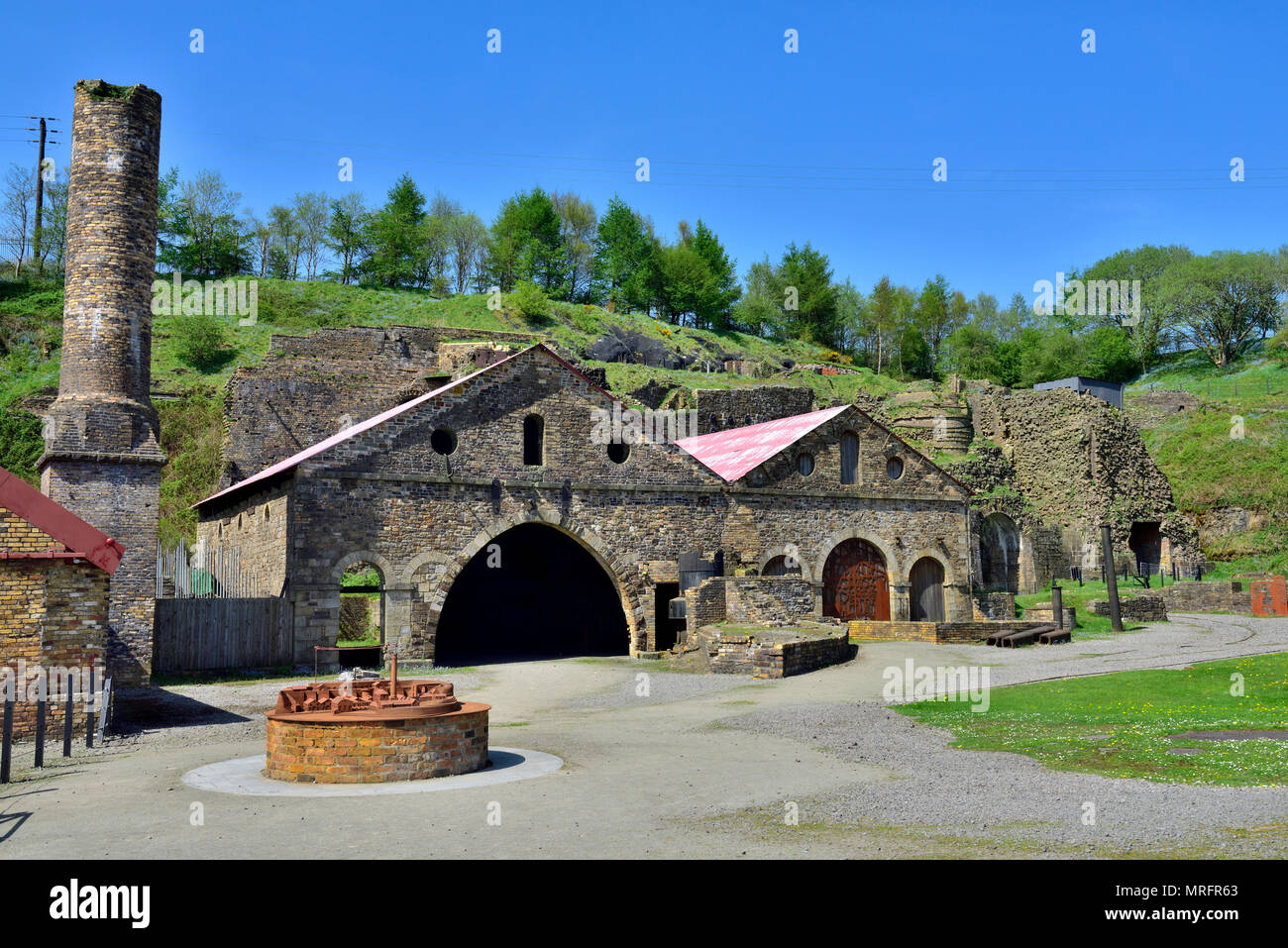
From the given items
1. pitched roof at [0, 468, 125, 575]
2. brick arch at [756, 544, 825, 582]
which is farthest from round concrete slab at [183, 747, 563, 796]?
brick arch at [756, 544, 825, 582]

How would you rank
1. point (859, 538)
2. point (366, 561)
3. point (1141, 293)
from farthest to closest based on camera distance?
point (1141, 293), point (859, 538), point (366, 561)

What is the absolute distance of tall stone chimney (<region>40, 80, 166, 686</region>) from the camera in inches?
863

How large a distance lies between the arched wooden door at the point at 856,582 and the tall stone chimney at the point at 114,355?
19.1 m

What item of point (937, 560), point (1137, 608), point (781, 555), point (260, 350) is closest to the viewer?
point (781, 555)

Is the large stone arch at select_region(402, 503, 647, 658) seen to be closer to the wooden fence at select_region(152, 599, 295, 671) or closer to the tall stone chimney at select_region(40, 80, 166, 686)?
the wooden fence at select_region(152, 599, 295, 671)

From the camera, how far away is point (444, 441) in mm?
26359

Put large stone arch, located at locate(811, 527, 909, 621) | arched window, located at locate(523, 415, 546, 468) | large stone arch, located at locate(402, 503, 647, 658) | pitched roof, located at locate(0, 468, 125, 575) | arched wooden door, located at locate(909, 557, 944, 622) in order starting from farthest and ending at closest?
arched wooden door, located at locate(909, 557, 944, 622) < large stone arch, located at locate(811, 527, 909, 621) < arched window, located at locate(523, 415, 546, 468) < large stone arch, located at locate(402, 503, 647, 658) < pitched roof, located at locate(0, 468, 125, 575)

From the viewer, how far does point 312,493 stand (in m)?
24.2

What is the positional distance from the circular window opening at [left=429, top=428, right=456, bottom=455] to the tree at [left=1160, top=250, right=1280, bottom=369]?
2804 inches

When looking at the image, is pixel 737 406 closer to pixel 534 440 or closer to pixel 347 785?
pixel 534 440

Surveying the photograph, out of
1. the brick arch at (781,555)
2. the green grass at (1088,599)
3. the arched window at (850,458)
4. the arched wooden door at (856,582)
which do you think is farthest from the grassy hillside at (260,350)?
the arched wooden door at (856,582)

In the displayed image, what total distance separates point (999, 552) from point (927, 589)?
12522 millimetres

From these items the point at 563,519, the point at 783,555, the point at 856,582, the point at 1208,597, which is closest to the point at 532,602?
the point at 563,519
